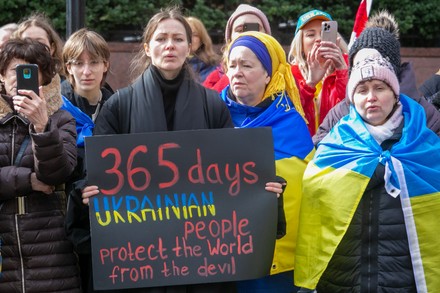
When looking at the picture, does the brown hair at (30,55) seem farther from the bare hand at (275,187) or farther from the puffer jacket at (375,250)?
the puffer jacket at (375,250)

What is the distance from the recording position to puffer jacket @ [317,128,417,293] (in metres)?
4.25

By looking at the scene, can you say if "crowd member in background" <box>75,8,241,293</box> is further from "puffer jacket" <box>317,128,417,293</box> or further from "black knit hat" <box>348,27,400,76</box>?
"black knit hat" <box>348,27,400,76</box>

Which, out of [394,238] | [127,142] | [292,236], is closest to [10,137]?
[127,142]

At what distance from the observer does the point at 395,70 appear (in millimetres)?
4871

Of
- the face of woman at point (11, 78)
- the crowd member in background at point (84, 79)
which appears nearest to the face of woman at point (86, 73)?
the crowd member in background at point (84, 79)

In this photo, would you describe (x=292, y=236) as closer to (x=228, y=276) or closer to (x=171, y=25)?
(x=228, y=276)

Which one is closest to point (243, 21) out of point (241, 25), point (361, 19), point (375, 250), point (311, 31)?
point (241, 25)

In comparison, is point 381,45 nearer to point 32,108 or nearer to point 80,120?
point 80,120

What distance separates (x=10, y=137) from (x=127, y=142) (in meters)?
0.66

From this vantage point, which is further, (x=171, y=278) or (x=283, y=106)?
(x=283, y=106)


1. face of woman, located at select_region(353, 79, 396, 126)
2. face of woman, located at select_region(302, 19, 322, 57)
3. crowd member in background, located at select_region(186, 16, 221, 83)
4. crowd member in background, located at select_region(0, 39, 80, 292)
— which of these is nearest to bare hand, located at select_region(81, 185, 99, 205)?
crowd member in background, located at select_region(0, 39, 80, 292)

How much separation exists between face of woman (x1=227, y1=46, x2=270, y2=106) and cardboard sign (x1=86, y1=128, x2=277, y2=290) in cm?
54

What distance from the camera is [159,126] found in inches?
171

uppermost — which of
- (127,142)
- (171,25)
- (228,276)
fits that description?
(171,25)
